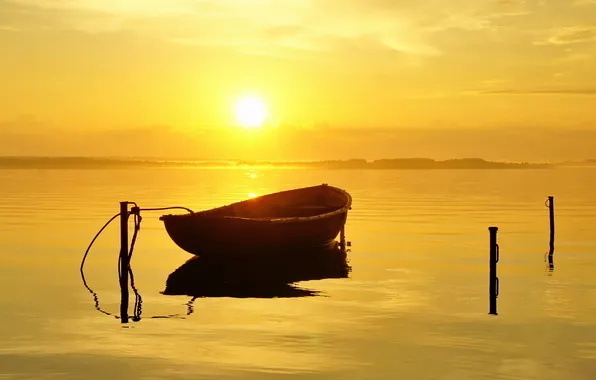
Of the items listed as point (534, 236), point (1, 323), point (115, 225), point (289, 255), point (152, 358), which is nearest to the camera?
point (152, 358)

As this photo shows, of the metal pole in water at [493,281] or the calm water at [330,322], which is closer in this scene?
the calm water at [330,322]

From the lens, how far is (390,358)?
15055 mm

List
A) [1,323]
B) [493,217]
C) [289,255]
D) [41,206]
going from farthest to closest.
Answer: [41,206] → [493,217] → [289,255] → [1,323]

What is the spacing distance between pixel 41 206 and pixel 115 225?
64.3 ft

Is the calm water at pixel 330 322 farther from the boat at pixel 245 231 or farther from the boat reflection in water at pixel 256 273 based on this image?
the boat at pixel 245 231

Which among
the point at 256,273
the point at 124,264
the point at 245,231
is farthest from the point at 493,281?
the point at 245,231

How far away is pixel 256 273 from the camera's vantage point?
27484mm

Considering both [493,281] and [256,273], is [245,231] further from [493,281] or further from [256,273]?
[493,281]

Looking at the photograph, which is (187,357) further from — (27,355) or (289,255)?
(289,255)

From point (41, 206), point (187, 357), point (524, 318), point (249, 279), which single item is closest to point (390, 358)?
point (187, 357)

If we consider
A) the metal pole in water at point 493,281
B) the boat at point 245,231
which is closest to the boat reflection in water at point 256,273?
the boat at point 245,231

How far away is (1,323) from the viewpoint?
18234mm

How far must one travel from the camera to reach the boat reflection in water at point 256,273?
23.5 meters

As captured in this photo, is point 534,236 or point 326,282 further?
point 534,236
